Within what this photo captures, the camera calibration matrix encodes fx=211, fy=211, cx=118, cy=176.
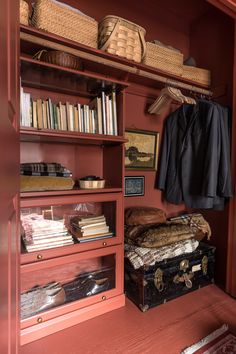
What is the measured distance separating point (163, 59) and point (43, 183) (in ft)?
4.71

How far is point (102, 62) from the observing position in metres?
1.47

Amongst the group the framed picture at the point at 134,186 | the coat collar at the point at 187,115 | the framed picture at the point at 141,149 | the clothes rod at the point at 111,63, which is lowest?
the framed picture at the point at 134,186

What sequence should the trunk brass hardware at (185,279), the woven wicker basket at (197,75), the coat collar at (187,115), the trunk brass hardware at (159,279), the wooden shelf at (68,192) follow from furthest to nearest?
the woven wicker basket at (197,75) < the coat collar at (187,115) < the trunk brass hardware at (185,279) < the trunk brass hardware at (159,279) < the wooden shelf at (68,192)

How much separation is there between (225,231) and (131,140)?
1217 mm

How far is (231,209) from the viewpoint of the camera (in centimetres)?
183

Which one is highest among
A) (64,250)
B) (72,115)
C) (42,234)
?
(72,115)

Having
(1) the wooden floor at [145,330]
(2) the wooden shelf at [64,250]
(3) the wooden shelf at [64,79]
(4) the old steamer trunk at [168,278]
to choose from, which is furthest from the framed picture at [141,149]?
(1) the wooden floor at [145,330]

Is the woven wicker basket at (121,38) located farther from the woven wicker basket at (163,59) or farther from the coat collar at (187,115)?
the coat collar at (187,115)

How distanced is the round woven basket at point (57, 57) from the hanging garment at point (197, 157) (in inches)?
42.3

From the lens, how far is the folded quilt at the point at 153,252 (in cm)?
157

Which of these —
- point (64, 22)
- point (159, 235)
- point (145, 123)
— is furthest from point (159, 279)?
point (64, 22)

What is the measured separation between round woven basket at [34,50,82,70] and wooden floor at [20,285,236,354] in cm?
171

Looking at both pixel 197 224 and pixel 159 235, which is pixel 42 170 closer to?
pixel 159 235

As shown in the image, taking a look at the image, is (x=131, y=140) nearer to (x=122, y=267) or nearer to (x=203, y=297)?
(x=122, y=267)
